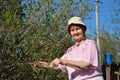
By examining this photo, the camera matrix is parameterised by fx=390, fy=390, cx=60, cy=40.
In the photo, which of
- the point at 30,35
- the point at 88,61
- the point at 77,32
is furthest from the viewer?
the point at 30,35

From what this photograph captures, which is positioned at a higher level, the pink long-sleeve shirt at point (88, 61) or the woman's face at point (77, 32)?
the woman's face at point (77, 32)

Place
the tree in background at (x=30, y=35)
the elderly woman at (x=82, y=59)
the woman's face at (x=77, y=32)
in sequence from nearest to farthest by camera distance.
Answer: the elderly woman at (x=82, y=59) < the woman's face at (x=77, y=32) < the tree in background at (x=30, y=35)

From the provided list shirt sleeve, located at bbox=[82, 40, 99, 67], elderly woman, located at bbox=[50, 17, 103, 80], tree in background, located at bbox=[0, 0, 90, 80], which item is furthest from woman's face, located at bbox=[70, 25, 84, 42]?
tree in background, located at bbox=[0, 0, 90, 80]

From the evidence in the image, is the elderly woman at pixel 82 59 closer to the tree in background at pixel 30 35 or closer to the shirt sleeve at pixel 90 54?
the shirt sleeve at pixel 90 54

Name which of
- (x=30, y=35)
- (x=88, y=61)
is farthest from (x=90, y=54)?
(x=30, y=35)

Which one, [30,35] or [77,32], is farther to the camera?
[30,35]

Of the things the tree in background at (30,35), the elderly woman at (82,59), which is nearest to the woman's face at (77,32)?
the elderly woman at (82,59)

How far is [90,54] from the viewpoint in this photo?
3.72m

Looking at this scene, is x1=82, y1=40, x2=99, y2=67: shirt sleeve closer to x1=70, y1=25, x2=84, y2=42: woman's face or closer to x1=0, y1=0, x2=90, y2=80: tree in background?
x1=70, y1=25, x2=84, y2=42: woman's face

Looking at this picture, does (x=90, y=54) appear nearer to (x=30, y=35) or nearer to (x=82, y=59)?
(x=82, y=59)

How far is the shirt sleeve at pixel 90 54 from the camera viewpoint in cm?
371

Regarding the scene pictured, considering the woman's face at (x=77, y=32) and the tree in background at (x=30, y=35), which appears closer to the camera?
the woman's face at (x=77, y=32)

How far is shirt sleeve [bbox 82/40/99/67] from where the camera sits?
371cm

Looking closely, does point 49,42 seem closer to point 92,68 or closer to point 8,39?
point 8,39
